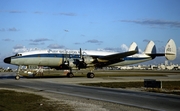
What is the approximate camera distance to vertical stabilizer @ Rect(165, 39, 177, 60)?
191ft

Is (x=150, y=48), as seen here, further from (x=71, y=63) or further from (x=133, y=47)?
(x=71, y=63)

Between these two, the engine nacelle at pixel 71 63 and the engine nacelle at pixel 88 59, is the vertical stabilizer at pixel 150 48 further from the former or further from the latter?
the engine nacelle at pixel 71 63

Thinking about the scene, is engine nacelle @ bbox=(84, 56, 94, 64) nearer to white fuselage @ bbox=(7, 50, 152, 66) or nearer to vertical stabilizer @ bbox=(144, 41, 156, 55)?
white fuselage @ bbox=(7, 50, 152, 66)

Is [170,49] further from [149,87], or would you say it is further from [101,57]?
[149,87]

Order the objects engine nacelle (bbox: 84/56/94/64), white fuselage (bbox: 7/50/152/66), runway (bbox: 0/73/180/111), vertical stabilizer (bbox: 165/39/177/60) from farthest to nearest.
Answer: vertical stabilizer (bbox: 165/39/177/60) → engine nacelle (bbox: 84/56/94/64) → white fuselage (bbox: 7/50/152/66) → runway (bbox: 0/73/180/111)

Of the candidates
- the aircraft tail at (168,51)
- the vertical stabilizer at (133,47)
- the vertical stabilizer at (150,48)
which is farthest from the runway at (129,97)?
the vertical stabilizer at (133,47)

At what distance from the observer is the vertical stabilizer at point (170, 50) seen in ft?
191

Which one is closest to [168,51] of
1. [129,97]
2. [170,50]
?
[170,50]

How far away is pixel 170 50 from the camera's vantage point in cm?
5859

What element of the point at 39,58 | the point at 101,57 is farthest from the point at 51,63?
the point at 101,57

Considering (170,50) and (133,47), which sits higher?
(133,47)

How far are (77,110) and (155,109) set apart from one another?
12.4ft

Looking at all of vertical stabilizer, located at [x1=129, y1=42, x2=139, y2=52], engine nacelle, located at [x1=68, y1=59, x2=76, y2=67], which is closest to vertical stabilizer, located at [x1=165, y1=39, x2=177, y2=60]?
vertical stabilizer, located at [x1=129, y1=42, x2=139, y2=52]

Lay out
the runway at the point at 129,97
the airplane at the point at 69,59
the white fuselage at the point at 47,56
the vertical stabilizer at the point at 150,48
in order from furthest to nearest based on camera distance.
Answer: the vertical stabilizer at the point at 150,48 → the airplane at the point at 69,59 → the white fuselage at the point at 47,56 → the runway at the point at 129,97
